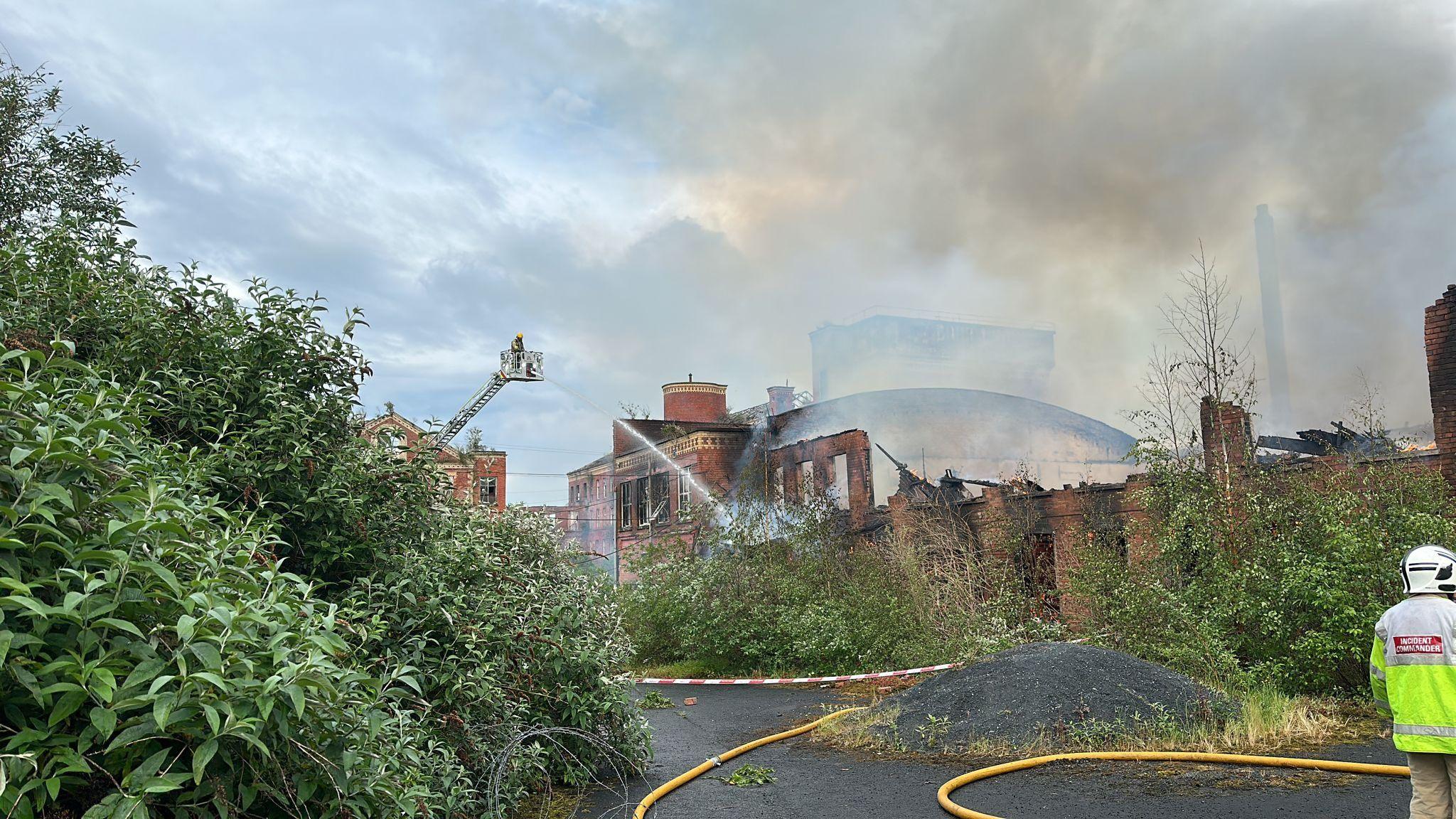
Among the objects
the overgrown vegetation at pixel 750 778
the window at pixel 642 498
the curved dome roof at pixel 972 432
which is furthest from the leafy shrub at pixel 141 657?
the window at pixel 642 498

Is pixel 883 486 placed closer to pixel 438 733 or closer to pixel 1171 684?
pixel 1171 684

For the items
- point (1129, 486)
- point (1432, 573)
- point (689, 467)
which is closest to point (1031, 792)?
point (1432, 573)

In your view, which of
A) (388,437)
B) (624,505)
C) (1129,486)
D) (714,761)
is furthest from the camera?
(624,505)

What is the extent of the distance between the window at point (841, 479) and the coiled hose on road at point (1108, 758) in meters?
17.2

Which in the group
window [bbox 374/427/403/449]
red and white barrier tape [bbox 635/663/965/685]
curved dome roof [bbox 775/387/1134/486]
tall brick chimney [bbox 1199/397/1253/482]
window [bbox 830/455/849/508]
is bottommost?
red and white barrier tape [bbox 635/663/965/685]

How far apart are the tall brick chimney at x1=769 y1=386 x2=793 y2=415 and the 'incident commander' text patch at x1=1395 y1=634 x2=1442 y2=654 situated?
30.6 meters

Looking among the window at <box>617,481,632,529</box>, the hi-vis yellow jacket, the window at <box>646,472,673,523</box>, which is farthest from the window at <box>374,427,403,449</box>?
the window at <box>617,481,632,529</box>

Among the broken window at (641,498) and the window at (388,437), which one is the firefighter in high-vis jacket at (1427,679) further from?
the broken window at (641,498)

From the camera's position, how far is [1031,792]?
6832 mm

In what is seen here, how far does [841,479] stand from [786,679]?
12924 millimetres

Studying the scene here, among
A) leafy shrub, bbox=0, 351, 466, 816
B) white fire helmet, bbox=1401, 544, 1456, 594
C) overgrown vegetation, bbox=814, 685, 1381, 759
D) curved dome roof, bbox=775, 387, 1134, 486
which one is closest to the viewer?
leafy shrub, bbox=0, 351, 466, 816

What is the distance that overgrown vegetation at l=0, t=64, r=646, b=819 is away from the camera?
2.80 m

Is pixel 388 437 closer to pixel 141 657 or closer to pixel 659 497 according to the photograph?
pixel 141 657

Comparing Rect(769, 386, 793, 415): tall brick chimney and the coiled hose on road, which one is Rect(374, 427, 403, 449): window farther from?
Rect(769, 386, 793, 415): tall brick chimney
